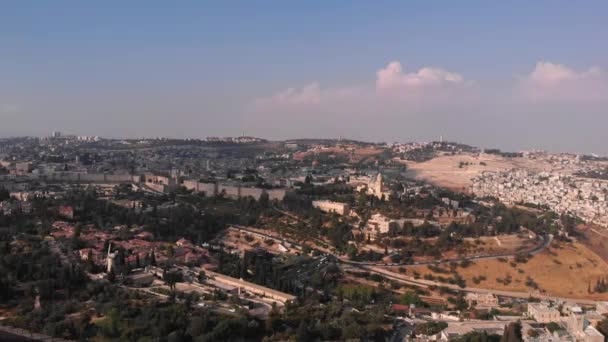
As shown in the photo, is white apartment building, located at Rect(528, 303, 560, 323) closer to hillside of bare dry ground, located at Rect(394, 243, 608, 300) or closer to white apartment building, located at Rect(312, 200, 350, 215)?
hillside of bare dry ground, located at Rect(394, 243, 608, 300)

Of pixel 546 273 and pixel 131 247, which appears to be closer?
pixel 131 247

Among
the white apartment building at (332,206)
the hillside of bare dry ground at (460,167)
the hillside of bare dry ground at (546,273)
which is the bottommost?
the hillside of bare dry ground at (546,273)

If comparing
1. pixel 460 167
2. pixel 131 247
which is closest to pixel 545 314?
pixel 131 247

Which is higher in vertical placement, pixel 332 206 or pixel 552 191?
pixel 552 191

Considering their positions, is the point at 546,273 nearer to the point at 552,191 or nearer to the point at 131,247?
the point at 131,247

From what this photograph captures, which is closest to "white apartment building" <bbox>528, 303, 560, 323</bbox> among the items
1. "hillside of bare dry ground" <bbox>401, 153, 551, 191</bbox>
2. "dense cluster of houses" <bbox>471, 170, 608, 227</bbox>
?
"dense cluster of houses" <bbox>471, 170, 608, 227</bbox>

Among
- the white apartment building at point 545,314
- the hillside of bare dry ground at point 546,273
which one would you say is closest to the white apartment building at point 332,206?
the hillside of bare dry ground at point 546,273

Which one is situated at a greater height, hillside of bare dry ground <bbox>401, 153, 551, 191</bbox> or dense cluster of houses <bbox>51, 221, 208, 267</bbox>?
hillside of bare dry ground <bbox>401, 153, 551, 191</bbox>

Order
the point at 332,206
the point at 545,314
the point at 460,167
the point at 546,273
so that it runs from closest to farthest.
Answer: the point at 545,314, the point at 546,273, the point at 332,206, the point at 460,167

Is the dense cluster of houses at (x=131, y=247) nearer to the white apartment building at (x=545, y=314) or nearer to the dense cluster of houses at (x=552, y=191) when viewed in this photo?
the white apartment building at (x=545, y=314)
